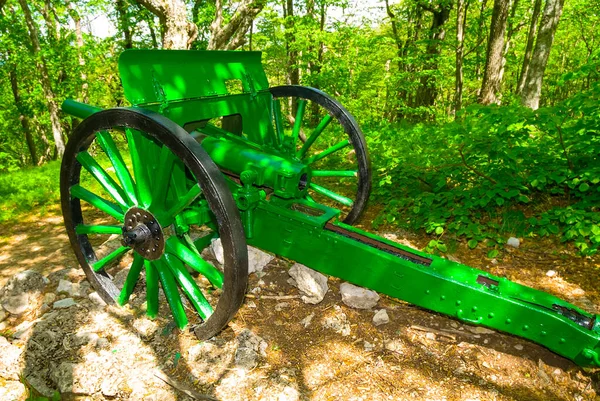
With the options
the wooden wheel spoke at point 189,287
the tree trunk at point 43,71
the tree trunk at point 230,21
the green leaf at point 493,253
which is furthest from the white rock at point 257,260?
the tree trunk at point 43,71

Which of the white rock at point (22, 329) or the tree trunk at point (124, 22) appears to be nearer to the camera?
the white rock at point (22, 329)

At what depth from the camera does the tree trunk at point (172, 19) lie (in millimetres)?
4277

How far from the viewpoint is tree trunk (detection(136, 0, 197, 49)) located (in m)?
4.28

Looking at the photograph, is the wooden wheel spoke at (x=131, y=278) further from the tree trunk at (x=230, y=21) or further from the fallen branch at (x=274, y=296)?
the tree trunk at (x=230, y=21)

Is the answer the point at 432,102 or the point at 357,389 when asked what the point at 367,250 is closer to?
the point at 357,389

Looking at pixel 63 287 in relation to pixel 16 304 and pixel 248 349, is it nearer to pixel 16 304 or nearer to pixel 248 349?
pixel 16 304

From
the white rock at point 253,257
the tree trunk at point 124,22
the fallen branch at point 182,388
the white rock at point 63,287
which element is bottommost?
the fallen branch at point 182,388

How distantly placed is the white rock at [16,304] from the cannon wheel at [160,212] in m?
0.56

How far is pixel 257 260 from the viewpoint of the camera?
10.5ft

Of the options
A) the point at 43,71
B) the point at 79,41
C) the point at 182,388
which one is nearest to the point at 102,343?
the point at 182,388

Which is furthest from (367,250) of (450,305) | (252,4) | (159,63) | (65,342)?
(252,4)

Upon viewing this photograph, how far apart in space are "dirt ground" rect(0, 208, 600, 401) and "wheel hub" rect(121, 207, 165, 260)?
0.63 metres

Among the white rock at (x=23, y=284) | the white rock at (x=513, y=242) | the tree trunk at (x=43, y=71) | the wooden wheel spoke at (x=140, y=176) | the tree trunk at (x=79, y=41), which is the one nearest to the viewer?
the wooden wheel spoke at (x=140, y=176)

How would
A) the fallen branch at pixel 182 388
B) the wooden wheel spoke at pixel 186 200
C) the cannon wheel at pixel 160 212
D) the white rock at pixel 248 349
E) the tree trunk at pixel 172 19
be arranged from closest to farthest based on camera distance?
the cannon wheel at pixel 160 212 < the wooden wheel spoke at pixel 186 200 < the fallen branch at pixel 182 388 < the white rock at pixel 248 349 < the tree trunk at pixel 172 19
